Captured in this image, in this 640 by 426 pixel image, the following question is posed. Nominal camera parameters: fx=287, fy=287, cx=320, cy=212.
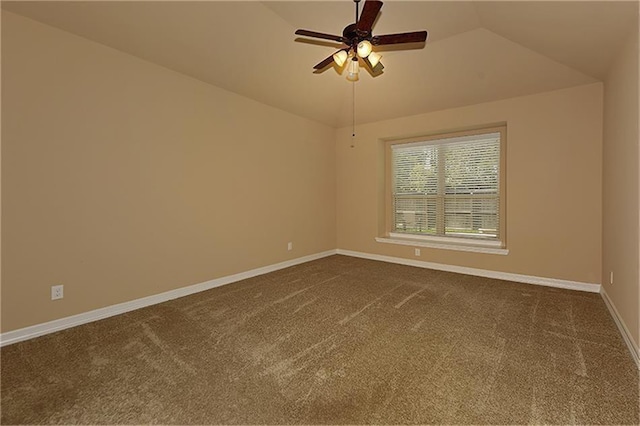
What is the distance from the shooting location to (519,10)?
2574mm

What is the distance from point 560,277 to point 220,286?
4472mm

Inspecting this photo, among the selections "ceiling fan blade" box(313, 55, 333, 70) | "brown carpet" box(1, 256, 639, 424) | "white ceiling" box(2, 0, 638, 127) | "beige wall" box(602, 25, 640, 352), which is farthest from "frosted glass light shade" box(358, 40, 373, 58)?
"brown carpet" box(1, 256, 639, 424)

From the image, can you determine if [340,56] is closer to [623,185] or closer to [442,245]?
[623,185]

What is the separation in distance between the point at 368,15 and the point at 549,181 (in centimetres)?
328

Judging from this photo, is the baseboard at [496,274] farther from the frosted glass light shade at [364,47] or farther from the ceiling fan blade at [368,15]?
the ceiling fan blade at [368,15]

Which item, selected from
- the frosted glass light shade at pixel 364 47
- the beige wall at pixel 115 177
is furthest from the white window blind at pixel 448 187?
the frosted glass light shade at pixel 364 47

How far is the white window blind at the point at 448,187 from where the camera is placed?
4531 millimetres

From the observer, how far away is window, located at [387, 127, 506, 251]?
14.7 feet

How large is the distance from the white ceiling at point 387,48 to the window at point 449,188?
72cm

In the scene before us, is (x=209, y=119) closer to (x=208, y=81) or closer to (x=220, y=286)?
(x=208, y=81)

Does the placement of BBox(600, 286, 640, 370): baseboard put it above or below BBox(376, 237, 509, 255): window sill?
below

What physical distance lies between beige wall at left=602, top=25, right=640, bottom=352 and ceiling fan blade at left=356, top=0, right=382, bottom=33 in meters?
1.98

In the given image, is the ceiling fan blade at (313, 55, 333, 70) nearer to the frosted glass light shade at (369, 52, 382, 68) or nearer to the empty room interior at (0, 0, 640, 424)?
the empty room interior at (0, 0, 640, 424)

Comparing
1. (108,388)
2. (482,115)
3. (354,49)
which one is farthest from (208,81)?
(482,115)
